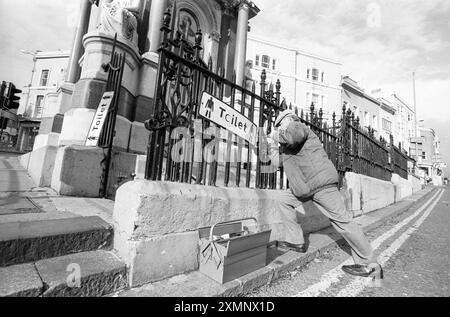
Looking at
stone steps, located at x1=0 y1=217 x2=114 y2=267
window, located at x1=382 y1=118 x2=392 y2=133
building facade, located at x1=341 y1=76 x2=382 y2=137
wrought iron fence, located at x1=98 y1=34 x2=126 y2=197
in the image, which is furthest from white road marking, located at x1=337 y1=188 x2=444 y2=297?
window, located at x1=382 y1=118 x2=392 y2=133

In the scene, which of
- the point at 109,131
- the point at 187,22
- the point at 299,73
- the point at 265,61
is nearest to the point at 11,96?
the point at 109,131

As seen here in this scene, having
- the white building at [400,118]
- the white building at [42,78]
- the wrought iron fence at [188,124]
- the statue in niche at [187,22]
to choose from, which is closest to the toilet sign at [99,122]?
the wrought iron fence at [188,124]

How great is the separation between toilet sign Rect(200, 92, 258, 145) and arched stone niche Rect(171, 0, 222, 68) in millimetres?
8931

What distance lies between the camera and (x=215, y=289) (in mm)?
2041

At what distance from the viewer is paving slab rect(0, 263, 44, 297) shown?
149 cm

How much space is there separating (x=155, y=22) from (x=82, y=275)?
28.0 ft

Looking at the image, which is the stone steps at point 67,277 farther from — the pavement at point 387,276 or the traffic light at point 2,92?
the traffic light at point 2,92

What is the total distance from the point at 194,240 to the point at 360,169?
6966mm

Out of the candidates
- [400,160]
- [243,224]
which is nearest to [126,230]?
[243,224]

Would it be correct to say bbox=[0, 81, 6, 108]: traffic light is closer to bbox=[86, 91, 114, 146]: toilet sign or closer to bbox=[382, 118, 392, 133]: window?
bbox=[86, 91, 114, 146]: toilet sign

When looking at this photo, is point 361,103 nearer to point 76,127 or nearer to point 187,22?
point 187,22

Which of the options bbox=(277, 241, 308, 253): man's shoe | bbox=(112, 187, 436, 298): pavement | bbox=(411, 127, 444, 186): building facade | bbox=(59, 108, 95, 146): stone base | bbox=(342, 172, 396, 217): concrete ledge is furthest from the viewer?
bbox=(411, 127, 444, 186): building facade

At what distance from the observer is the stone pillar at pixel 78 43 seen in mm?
8484

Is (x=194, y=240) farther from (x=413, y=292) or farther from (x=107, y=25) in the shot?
(x=107, y=25)
